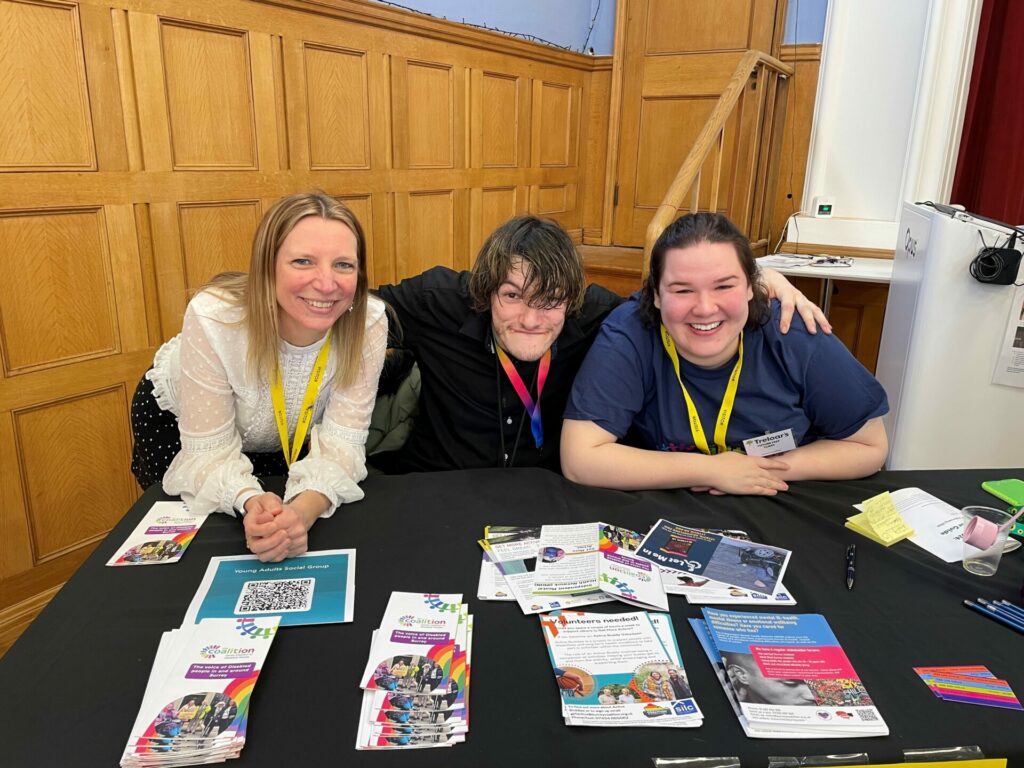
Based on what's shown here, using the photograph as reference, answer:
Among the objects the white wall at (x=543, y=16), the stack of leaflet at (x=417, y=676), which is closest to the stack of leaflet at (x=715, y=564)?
the stack of leaflet at (x=417, y=676)

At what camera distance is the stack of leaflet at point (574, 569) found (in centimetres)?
113

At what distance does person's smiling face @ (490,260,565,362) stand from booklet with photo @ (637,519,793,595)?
1.87ft

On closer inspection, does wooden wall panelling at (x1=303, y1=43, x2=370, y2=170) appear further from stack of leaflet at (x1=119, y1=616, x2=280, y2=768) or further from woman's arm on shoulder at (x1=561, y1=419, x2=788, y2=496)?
stack of leaflet at (x1=119, y1=616, x2=280, y2=768)

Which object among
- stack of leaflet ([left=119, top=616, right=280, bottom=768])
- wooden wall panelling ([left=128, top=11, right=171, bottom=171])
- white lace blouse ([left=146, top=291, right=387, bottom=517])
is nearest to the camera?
stack of leaflet ([left=119, top=616, right=280, bottom=768])

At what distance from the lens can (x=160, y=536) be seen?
51.5 inches

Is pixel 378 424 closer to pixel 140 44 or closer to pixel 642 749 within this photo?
pixel 642 749

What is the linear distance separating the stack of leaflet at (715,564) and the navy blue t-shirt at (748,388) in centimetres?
36

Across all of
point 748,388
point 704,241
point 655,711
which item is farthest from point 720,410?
point 655,711

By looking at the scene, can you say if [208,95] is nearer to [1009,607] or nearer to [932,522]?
[932,522]

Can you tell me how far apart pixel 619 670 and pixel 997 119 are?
397cm

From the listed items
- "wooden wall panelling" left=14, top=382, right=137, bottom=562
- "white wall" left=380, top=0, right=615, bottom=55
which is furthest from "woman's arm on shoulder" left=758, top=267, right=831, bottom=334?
"white wall" left=380, top=0, right=615, bottom=55

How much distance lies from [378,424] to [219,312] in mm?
499

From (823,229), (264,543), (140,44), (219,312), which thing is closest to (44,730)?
(264,543)

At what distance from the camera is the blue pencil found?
1.10 m
